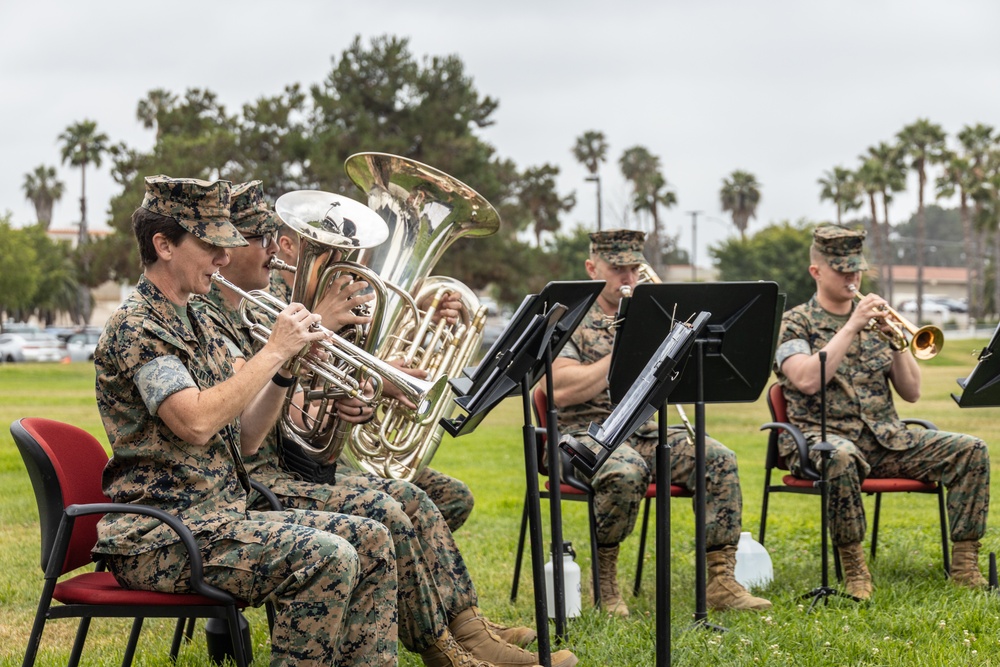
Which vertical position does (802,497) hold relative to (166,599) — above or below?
below

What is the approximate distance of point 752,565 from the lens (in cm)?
587

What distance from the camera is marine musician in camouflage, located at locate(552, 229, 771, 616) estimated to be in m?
5.33

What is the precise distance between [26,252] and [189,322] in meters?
45.2

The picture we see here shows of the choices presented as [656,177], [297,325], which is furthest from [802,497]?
[656,177]

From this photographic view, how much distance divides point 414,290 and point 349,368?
1.21 metres

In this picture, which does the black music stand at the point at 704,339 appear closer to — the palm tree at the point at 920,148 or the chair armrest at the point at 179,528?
the chair armrest at the point at 179,528

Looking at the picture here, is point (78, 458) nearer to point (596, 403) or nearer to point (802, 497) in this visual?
point (596, 403)

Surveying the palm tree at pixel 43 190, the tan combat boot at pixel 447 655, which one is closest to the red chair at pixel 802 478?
the tan combat boot at pixel 447 655

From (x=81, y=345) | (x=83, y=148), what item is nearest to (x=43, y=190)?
(x=83, y=148)

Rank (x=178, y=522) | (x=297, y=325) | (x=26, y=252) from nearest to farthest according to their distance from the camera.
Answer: (x=178, y=522), (x=297, y=325), (x=26, y=252)

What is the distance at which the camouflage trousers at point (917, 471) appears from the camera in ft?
18.4

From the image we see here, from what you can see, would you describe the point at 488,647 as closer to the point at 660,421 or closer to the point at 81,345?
the point at 660,421

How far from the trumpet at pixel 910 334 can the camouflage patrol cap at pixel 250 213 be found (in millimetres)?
3127

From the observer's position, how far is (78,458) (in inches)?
146
